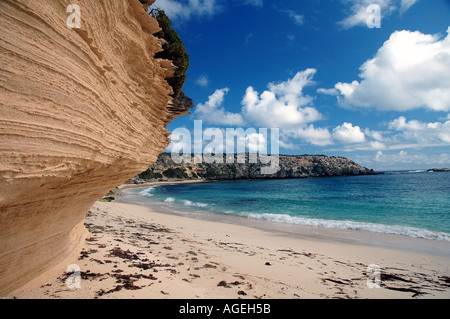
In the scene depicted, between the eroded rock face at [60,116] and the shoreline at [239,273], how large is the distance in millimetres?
946

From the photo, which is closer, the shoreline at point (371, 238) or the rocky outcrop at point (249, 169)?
the shoreline at point (371, 238)

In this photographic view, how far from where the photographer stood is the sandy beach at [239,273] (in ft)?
14.9

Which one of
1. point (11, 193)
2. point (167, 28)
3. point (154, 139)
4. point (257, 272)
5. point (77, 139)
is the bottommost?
point (257, 272)

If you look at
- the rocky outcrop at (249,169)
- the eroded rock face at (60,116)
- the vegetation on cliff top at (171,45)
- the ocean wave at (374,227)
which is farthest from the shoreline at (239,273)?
the rocky outcrop at (249,169)

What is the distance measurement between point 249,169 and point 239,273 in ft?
366

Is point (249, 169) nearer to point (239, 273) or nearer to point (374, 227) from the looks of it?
point (374, 227)

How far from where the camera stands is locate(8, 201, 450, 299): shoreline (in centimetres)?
457

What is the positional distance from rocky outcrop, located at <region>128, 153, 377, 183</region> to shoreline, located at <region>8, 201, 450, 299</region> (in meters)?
92.6

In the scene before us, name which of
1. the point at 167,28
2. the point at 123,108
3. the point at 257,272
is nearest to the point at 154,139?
the point at 123,108

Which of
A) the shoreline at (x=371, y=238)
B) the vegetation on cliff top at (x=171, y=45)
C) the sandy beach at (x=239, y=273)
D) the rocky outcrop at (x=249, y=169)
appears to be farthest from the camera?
the rocky outcrop at (x=249, y=169)

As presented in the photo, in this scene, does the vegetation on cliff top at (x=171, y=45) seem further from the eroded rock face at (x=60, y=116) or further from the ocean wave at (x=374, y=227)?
the ocean wave at (x=374, y=227)

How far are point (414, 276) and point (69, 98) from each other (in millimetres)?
10082

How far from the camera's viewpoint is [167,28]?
775 centimetres
